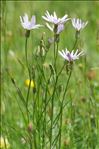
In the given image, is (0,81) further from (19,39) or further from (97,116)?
(19,39)

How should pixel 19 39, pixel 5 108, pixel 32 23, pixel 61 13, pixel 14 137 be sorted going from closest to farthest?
pixel 32 23
pixel 14 137
pixel 5 108
pixel 19 39
pixel 61 13

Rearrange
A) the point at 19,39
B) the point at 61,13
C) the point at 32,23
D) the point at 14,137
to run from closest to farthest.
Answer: the point at 32,23, the point at 14,137, the point at 19,39, the point at 61,13

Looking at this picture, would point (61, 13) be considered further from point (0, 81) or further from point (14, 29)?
point (0, 81)

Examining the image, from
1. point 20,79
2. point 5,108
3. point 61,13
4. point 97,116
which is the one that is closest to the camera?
point 97,116

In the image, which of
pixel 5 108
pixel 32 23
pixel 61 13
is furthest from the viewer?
pixel 61 13

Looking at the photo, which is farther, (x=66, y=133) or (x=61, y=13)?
(x=61, y=13)

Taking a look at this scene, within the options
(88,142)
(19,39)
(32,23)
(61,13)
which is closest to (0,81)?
(88,142)

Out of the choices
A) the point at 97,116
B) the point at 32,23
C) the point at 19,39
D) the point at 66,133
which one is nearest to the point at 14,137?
the point at 66,133

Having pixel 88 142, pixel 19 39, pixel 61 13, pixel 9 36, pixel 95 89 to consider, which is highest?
pixel 61 13

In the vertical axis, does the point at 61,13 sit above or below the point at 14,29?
above
